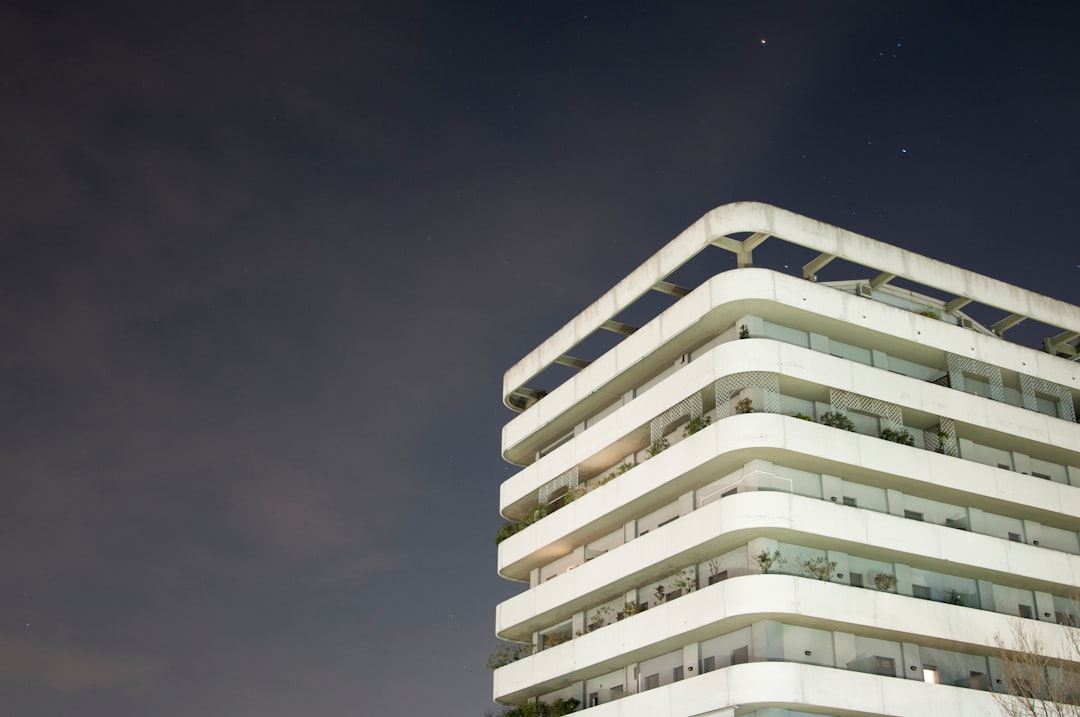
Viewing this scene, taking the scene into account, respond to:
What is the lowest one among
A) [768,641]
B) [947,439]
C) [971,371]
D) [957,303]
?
[768,641]

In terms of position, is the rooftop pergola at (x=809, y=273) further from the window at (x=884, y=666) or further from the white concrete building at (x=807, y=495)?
the window at (x=884, y=666)

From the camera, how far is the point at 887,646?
42031 mm

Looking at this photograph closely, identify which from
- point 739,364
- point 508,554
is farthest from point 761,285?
point 508,554

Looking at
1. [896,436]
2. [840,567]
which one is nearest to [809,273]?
[896,436]

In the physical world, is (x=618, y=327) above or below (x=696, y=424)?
above

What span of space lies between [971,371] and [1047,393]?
14.6 feet

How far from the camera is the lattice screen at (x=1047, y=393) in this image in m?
49.2

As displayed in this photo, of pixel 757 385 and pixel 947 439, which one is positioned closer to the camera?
pixel 757 385

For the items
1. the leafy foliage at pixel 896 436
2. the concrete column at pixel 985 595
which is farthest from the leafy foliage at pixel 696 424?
the concrete column at pixel 985 595

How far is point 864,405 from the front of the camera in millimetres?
44656

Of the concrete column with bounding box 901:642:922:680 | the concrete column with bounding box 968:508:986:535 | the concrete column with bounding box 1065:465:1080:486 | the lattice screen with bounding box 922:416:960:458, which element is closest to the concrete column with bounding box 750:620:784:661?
the concrete column with bounding box 901:642:922:680

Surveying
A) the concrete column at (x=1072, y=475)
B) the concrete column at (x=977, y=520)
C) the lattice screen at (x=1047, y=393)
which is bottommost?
the concrete column at (x=977, y=520)

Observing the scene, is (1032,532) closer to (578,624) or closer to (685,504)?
(685,504)

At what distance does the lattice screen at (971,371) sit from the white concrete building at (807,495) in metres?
0.14
